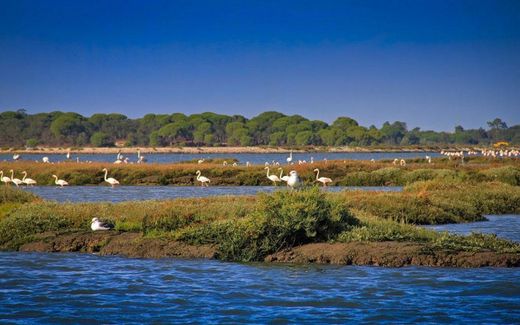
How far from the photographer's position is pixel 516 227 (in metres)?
27.8

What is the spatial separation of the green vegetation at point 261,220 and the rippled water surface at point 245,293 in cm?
121

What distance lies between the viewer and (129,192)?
149 ft

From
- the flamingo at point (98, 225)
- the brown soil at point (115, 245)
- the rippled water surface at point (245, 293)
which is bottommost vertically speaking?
the rippled water surface at point (245, 293)

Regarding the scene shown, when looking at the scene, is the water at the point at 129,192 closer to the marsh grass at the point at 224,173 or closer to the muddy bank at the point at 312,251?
the marsh grass at the point at 224,173

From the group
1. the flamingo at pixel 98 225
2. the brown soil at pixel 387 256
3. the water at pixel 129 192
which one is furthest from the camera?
the water at pixel 129 192

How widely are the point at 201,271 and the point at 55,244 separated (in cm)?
542

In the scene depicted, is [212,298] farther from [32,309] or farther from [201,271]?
[32,309]

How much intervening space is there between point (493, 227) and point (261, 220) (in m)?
10.8

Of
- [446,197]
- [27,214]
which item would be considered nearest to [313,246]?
[27,214]

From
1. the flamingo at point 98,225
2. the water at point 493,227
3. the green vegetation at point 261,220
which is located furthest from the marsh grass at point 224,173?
the flamingo at point 98,225

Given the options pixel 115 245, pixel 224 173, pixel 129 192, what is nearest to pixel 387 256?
pixel 115 245

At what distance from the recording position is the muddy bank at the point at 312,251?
64.2 feet

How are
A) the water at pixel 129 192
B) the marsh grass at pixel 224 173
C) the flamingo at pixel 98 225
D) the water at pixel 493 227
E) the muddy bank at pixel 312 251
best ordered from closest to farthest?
the muddy bank at pixel 312 251, the flamingo at pixel 98 225, the water at pixel 493 227, the water at pixel 129 192, the marsh grass at pixel 224 173

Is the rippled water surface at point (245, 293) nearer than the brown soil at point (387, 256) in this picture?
Yes
